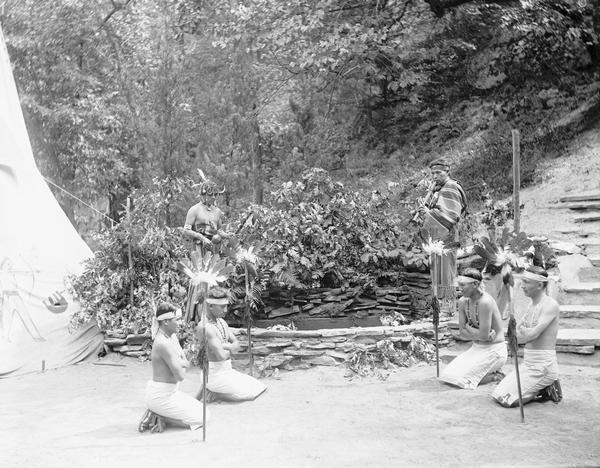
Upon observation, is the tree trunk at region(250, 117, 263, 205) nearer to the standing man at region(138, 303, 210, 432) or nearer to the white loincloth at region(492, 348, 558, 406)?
the standing man at region(138, 303, 210, 432)

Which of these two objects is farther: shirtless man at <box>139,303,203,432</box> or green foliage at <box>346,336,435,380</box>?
green foliage at <box>346,336,435,380</box>

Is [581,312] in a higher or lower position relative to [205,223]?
lower

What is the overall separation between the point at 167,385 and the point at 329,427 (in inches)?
54.3

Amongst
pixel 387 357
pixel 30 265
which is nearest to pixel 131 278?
pixel 30 265

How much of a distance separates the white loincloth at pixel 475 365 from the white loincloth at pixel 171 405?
2.45 meters

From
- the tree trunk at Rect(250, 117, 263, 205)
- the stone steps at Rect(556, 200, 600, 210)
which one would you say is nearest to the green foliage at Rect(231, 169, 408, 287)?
the stone steps at Rect(556, 200, 600, 210)

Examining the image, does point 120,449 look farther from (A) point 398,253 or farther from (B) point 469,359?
(A) point 398,253

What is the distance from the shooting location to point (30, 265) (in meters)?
9.52

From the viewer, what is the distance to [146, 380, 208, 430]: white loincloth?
19.1 feet

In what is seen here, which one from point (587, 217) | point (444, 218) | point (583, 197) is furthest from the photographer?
point (583, 197)

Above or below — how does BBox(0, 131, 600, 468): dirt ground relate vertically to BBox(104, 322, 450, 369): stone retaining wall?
below

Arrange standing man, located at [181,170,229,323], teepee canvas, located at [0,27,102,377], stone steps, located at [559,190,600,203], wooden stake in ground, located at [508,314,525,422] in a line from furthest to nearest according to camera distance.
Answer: stone steps, located at [559,190,600,203]
teepee canvas, located at [0,27,102,377]
standing man, located at [181,170,229,323]
wooden stake in ground, located at [508,314,525,422]

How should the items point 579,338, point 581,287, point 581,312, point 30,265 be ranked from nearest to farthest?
point 579,338 < point 581,312 < point 581,287 < point 30,265

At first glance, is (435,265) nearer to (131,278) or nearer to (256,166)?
(131,278)
